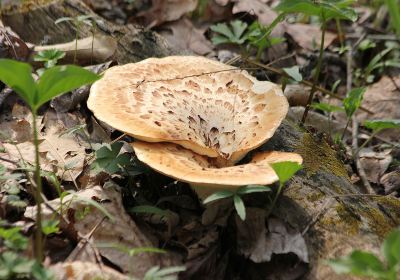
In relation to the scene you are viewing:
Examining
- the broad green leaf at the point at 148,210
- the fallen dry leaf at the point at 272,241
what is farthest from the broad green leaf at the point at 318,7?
the broad green leaf at the point at 148,210

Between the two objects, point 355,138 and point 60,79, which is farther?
point 355,138

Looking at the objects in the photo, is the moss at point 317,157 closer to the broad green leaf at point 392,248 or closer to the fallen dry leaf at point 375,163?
the fallen dry leaf at point 375,163

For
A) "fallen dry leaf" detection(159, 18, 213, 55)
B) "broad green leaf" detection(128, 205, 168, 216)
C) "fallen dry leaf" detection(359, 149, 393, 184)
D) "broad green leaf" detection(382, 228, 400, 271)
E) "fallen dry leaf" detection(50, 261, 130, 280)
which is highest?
"broad green leaf" detection(382, 228, 400, 271)

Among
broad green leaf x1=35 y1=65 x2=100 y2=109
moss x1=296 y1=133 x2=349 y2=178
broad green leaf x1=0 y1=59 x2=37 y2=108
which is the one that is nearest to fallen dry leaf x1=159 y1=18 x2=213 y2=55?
moss x1=296 y1=133 x2=349 y2=178

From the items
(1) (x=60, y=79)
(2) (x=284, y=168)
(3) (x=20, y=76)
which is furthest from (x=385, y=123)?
(3) (x=20, y=76)

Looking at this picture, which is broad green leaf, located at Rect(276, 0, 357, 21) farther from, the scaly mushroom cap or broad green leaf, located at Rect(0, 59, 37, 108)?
broad green leaf, located at Rect(0, 59, 37, 108)

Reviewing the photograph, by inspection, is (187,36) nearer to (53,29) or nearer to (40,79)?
(53,29)
